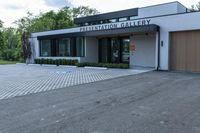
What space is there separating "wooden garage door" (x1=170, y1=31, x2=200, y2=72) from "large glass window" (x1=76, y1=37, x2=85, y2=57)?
8.26 meters

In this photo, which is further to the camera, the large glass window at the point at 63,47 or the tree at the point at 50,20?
the tree at the point at 50,20

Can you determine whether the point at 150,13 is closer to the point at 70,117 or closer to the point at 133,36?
the point at 133,36

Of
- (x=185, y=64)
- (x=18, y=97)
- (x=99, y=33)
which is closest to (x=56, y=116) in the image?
(x=18, y=97)

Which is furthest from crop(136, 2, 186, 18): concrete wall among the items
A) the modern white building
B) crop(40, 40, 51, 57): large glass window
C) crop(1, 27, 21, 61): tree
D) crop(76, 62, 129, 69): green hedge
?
crop(1, 27, 21, 61): tree

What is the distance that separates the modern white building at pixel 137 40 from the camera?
1476 centimetres

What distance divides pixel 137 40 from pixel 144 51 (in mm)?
1025

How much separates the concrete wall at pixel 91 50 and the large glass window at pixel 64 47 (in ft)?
6.38

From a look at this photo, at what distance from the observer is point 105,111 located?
6.13m

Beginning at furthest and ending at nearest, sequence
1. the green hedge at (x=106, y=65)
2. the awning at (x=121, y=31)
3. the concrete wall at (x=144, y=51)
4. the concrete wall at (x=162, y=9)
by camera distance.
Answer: the concrete wall at (x=162, y=9)
the concrete wall at (x=144, y=51)
the green hedge at (x=106, y=65)
the awning at (x=121, y=31)

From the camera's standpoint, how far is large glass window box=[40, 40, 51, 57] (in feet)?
80.1

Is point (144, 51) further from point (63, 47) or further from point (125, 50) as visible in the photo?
point (63, 47)

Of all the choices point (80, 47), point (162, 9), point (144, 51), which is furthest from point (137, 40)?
point (80, 47)

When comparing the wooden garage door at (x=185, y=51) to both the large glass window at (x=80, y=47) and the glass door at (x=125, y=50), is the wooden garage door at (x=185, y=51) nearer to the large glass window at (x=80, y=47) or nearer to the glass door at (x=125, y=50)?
the glass door at (x=125, y=50)

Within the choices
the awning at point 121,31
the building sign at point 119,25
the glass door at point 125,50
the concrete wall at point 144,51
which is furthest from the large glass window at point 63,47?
the concrete wall at point 144,51
